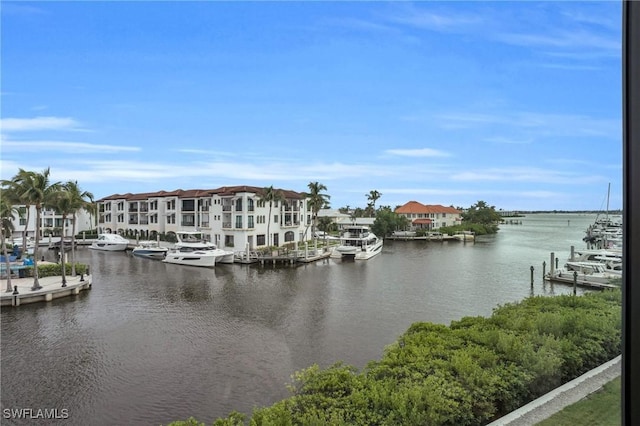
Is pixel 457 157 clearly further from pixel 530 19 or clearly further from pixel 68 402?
pixel 68 402

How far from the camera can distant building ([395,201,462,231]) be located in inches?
1241

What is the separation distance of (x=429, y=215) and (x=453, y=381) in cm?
3028

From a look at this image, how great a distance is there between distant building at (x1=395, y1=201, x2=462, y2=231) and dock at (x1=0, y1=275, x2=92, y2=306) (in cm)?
2484

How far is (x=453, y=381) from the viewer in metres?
3.05

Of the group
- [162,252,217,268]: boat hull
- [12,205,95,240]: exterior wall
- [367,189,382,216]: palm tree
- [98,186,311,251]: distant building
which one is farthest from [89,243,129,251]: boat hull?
[367,189,382,216]: palm tree

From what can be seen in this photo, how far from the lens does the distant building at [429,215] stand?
103 ft

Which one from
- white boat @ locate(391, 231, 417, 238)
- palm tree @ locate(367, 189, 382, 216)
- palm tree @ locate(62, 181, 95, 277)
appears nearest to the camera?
palm tree @ locate(62, 181, 95, 277)

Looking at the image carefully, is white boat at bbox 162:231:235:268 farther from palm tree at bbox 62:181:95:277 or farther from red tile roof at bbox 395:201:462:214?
red tile roof at bbox 395:201:462:214

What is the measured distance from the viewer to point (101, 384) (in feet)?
16.7

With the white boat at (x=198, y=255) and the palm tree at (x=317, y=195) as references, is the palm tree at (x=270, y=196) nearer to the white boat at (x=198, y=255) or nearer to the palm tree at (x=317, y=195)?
the palm tree at (x=317, y=195)

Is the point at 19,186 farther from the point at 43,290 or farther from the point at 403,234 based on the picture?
the point at 403,234

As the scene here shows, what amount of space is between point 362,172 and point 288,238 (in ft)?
38.5

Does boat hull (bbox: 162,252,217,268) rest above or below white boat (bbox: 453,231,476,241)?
below

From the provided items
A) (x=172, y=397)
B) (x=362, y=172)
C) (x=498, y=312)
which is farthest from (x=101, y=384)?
(x=362, y=172)
